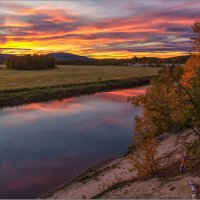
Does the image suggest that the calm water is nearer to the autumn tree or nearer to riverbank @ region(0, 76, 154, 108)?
riverbank @ region(0, 76, 154, 108)

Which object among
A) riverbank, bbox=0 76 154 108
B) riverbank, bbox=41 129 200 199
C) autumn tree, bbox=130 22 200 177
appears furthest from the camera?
riverbank, bbox=0 76 154 108

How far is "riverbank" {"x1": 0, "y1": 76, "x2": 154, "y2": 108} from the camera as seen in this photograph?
57.6 m

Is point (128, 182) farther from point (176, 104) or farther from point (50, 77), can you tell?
point (50, 77)

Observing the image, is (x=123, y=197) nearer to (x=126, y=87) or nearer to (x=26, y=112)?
(x=26, y=112)

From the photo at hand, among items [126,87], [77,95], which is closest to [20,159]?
[77,95]

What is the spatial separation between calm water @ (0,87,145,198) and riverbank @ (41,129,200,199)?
2.13 m

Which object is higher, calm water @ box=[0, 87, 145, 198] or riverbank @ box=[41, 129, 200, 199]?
riverbank @ box=[41, 129, 200, 199]

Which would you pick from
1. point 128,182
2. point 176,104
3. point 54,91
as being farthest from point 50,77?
point 176,104

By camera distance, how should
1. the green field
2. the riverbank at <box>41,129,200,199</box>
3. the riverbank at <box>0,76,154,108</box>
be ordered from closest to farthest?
the riverbank at <box>41,129,200,199</box> < the riverbank at <box>0,76,154,108</box> < the green field

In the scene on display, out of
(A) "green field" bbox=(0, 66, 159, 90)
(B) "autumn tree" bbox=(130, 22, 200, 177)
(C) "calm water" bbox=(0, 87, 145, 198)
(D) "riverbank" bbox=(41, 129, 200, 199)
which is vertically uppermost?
(B) "autumn tree" bbox=(130, 22, 200, 177)

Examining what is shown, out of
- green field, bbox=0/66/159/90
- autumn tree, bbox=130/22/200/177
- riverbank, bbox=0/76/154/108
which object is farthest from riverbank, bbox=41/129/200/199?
green field, bbox=0/66/159/90

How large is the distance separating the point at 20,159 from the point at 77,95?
42.3 m

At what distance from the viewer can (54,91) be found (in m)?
66.1

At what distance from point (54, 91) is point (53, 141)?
33588mm
